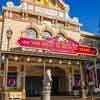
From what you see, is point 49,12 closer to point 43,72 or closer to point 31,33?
point 31,33

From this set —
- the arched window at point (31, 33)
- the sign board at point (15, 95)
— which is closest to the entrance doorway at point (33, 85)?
the arched window at point (31, 33)

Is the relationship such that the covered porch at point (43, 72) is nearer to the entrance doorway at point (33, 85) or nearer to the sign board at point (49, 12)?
the entrance doorway at point (33, 85)

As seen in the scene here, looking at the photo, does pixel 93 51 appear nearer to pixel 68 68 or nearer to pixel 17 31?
pixel 68 68

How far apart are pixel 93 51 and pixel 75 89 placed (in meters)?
4.99

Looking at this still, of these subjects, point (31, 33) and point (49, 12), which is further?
point (49, 12)

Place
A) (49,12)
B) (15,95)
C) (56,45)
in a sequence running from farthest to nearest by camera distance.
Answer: (49,12), (56,45), (15,95)

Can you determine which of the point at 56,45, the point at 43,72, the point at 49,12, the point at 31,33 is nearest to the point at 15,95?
the point at 43,72

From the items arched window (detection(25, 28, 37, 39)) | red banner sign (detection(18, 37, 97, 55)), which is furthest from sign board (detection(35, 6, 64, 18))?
red banner sign (detection(18, 37, 97, 55))

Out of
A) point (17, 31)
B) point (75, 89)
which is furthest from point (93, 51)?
point (17, 31)

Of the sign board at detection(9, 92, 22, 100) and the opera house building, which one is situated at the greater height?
the opera house building

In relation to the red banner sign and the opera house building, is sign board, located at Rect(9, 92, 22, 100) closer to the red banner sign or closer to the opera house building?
the opera house building

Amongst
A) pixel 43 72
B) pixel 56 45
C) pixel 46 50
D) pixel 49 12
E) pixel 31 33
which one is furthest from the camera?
pixel 49 12

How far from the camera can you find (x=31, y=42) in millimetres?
22672

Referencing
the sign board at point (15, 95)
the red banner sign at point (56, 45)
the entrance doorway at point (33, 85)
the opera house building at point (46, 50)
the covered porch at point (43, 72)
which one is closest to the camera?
the sign board at point (15, 95)
